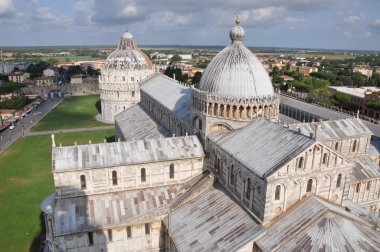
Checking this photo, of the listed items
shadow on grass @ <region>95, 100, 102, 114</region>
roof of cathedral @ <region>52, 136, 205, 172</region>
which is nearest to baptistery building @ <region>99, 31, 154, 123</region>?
shadow on grass @ <region>95, 100, 102, 114</region>

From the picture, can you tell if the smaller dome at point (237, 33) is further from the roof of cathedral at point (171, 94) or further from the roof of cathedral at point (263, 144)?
the roof of cathedral at point (171, 94)

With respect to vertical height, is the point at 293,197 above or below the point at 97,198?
above

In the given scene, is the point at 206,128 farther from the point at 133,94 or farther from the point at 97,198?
the point at 133,94

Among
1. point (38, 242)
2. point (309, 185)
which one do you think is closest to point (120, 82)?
point (38, 242)

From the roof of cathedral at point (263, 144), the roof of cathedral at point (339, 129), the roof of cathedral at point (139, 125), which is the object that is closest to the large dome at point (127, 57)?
the roof of cathedral at point (139, 125)

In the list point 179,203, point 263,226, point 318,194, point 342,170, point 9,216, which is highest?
point 342,170

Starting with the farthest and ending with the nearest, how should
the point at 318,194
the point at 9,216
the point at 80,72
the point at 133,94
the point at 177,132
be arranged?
the point at 80,72 → the point at 133,94 → the point at 177,132 → the point at 9,216 → the point at 318,194

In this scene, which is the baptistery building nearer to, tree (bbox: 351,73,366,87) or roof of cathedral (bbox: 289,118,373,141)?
roof of cathedral (bbox: 289,118,373,141)

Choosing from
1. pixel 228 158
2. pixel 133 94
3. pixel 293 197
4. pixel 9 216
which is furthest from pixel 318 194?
pixel 133 94

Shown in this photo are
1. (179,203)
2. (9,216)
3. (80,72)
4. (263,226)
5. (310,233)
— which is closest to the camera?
(310,233)
